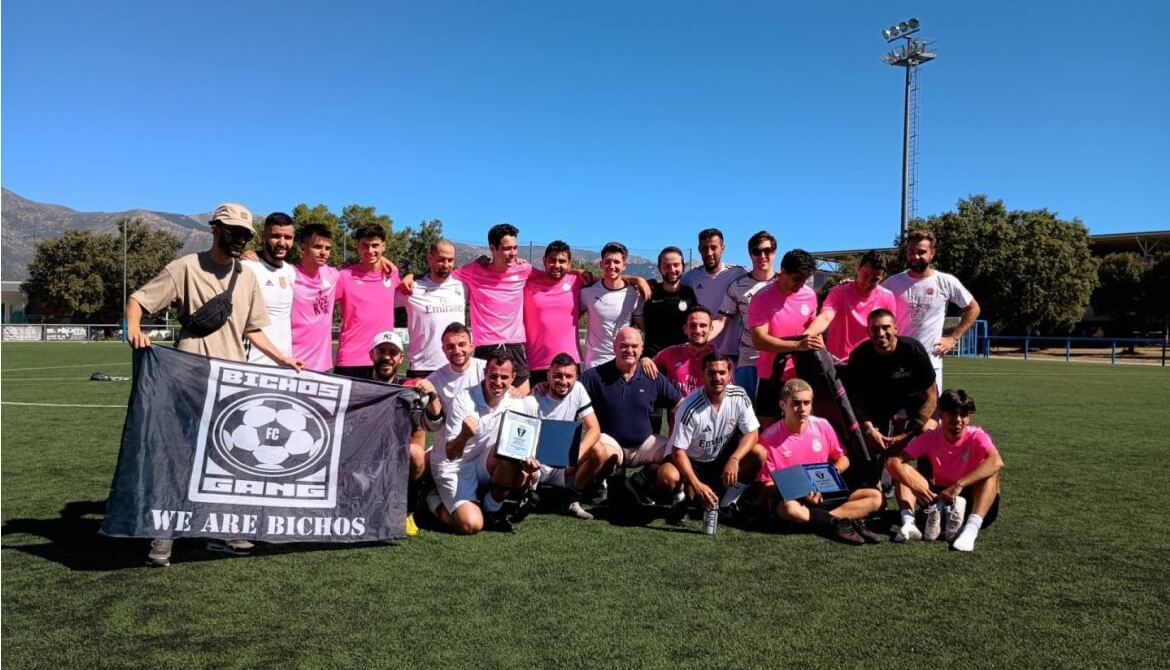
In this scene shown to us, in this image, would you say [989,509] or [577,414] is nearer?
[989,509]

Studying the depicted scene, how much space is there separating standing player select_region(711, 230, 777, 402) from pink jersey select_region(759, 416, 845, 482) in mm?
786

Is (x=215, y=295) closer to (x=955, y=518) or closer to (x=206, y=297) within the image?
(x=206, y=297)

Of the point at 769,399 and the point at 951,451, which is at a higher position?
the point at 769,399

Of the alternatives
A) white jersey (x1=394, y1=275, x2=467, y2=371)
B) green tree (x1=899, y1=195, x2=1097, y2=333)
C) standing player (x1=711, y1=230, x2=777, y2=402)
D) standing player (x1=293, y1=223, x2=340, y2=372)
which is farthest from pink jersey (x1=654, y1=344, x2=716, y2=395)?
green tree (x1=899, y1=195, x2=1097, y2=333)

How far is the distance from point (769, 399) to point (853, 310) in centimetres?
98

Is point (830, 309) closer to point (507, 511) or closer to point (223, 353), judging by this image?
point (507, 511)

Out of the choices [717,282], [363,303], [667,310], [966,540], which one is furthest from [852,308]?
[363,303]

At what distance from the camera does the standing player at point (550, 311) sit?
6.55m

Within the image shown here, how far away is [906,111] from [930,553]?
41.4m

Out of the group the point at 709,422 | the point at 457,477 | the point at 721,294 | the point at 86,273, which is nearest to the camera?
the point at 457,477

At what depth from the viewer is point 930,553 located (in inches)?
188

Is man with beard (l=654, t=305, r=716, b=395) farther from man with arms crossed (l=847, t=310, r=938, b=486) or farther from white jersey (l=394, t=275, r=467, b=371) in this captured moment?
white jersey (l=394, t=275, r=467, b=371)

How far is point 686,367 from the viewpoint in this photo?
625 cm

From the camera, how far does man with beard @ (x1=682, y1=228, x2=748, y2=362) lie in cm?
665
